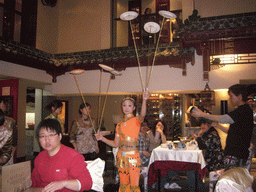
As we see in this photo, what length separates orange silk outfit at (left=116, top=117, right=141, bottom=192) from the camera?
9.40 feet

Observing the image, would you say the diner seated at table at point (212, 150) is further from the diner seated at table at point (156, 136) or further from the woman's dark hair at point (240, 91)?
the woman's dark hair at point (240, 91)

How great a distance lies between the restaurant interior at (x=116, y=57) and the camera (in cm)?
453

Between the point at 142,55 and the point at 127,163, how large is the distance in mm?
3087

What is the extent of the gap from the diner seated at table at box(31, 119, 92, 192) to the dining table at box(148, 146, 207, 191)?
248 cm

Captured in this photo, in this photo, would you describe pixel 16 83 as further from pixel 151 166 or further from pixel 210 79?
pixel 210 79

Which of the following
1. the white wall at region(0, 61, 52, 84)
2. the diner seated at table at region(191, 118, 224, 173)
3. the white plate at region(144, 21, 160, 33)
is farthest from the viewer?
the white wall at region(0, 61, 52, 84)

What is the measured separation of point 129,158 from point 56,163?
1.42 metres

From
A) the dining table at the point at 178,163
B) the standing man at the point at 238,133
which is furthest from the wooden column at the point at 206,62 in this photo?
the standing man at the point at 238,133

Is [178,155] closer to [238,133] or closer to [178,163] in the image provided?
[178,163]

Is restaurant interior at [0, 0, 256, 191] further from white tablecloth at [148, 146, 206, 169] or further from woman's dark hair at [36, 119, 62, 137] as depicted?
woman's dark hair at [36, 119, 62, 137]

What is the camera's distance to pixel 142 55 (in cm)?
529

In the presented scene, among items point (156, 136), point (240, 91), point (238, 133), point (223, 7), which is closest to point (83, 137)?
point (156, 136)

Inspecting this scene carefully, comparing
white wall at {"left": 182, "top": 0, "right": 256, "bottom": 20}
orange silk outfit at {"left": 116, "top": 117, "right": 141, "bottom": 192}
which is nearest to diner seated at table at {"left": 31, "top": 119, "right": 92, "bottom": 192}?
orange silk outfit at {"left": 116, "top": 117, "right": 141, "bottom": 192}

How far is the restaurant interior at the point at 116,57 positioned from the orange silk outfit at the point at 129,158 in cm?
85
